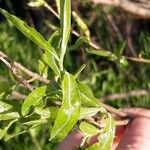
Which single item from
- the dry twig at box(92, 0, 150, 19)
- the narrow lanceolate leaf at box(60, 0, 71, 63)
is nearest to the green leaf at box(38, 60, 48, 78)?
the narrow lanceolate leaf at box(60, 0, 71, 63)

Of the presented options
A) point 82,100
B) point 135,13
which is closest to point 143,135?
point 82,100

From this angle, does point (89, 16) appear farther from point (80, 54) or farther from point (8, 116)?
point (8, 116)

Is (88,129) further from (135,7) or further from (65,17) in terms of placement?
(135,7)

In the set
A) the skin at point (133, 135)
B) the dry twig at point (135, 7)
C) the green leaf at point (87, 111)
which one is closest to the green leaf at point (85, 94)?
the green leaf at point (87, 111)

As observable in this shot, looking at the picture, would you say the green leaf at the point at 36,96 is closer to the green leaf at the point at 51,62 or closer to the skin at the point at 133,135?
the green leaf at the point at 51,62

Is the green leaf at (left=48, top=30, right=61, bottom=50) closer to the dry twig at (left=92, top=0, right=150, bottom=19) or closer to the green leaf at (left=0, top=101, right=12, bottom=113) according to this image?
the green leaf at (left=0, top=101, right=12, bottom=113)

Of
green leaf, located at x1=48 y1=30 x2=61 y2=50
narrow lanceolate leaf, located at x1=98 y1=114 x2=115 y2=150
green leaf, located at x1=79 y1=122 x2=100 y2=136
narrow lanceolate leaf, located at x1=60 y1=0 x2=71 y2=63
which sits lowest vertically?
narrow lanceolate leaf, located at x1=98 y1=114 x2=115 y2=150

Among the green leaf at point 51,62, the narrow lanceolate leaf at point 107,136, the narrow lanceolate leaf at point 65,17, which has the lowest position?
the narrow lanceolate leaf at point 107,136
